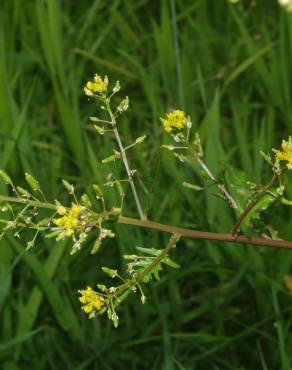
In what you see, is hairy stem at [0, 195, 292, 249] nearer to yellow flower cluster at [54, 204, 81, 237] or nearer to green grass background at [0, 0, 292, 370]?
yellow flower cluster at [54, 204, 81, 237]

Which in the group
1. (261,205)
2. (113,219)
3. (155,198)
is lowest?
(155,198)

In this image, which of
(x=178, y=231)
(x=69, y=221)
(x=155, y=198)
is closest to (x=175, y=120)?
(x=178, y=231)

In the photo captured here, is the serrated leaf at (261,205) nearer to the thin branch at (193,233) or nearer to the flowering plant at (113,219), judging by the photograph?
the flowering plant at (113,219)

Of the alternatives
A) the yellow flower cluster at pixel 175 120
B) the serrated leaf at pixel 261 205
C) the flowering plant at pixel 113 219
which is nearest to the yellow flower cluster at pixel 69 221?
the flowering plant at pixel 113 219

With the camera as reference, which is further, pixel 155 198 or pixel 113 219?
pixel 155 198

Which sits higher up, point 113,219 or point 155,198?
point 113,219

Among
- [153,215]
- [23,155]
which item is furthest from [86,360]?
[23,155]

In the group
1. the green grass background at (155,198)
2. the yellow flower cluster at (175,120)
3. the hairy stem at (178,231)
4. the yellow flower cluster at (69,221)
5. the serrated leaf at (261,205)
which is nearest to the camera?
the yellow flower cluster at (69,221)

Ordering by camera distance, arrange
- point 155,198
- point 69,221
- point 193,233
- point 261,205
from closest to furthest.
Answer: point 69,221
point 193,233
point 261,205
point 155,198

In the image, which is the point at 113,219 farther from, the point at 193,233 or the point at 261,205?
the point at 261,205
